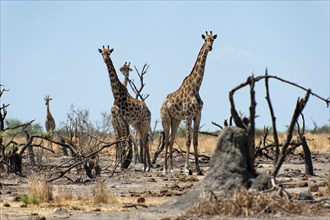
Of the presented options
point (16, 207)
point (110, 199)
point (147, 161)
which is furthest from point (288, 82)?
point (147, 161)

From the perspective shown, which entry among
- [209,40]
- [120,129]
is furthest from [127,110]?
[209,40]

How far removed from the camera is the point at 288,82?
32.9 ft

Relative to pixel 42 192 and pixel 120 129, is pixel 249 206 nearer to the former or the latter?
pixel 42 192

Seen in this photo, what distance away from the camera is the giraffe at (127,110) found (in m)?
20.7

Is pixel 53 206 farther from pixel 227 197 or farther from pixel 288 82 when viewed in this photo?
pixel 288 82

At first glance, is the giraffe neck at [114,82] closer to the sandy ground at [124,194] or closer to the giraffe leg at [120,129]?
the giraffe leg at [120,129]

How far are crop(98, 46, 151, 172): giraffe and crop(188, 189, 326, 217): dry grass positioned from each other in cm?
1039

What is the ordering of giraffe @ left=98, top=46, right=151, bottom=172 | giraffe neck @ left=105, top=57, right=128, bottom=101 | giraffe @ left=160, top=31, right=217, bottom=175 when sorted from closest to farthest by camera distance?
giraffe @ left=160, top=31, right=217, bottom=175
giraffe @ left=98, top=46, right=151, bottom=172
giraffe neck @ left=105, top=57, right=128, bottom=101

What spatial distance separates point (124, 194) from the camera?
14547 millimetres

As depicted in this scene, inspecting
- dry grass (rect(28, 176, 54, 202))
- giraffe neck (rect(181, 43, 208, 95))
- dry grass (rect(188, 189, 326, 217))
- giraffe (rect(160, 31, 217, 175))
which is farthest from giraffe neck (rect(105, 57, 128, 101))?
dry grass (rect(188, 189, 326, 217))

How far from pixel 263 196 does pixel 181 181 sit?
722 cm

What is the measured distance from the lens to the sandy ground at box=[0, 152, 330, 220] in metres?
11.1

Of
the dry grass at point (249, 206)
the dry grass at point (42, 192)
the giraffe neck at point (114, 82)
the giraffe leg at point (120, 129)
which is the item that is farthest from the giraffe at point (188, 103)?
the dry grass at point (249, 206)

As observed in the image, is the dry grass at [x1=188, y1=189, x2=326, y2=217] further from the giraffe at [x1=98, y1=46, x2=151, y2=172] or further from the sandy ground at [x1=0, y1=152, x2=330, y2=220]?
the giraffe at [x1=98, y1=46, x2=151, y2=172]
